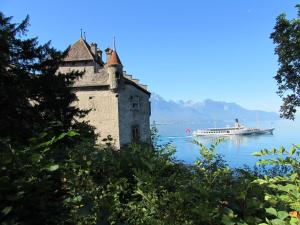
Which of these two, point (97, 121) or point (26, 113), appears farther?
point (97, 121)

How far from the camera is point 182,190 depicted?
14.3ft

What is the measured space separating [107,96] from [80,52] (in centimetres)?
613

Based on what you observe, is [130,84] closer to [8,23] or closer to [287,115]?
[287,115]

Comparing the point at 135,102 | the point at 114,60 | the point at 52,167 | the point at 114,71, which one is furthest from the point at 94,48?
the point at 52,167

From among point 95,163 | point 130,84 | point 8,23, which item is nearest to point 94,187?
point 95,163

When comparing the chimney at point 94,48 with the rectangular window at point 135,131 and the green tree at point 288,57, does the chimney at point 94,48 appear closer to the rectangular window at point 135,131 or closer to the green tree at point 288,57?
the rectangular window at point 135,131

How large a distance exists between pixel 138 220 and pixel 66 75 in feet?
35.2

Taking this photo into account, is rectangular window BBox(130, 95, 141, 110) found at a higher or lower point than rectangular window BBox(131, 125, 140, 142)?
higher

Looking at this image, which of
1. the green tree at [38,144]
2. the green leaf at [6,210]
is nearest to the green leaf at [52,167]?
the green tree at [38,144]

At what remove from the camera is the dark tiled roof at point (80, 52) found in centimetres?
3481

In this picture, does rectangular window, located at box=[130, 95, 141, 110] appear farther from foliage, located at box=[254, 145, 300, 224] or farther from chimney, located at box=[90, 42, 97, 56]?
foliage, located at box=[254, 145, 300, 224]

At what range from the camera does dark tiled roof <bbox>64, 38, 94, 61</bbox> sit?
114 ft

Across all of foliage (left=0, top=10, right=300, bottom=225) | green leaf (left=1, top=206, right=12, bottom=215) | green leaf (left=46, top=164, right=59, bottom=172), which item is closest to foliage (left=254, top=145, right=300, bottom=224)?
foliage (left=0, top=10, right=300, bottom=225)

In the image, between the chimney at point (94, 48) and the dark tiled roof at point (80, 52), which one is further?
the chimney at point (94, 48)
